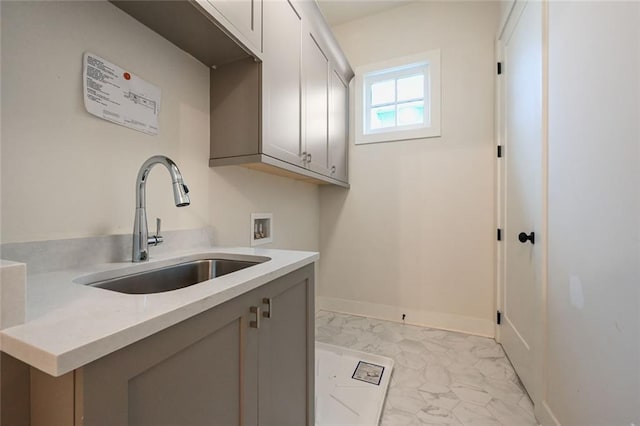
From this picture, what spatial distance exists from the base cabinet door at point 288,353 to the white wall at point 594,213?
3.21ft

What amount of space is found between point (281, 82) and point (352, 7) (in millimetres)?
1625

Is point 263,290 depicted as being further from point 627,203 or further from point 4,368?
point 627,203

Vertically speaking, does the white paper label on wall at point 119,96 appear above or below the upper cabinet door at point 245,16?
below

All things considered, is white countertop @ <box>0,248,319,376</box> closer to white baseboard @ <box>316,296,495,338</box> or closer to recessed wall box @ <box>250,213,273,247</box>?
recessed wall box @ <box>250,213,273,247</box>

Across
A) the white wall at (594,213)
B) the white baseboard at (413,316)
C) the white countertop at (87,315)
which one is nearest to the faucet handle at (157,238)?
the white countertop at (87,315)

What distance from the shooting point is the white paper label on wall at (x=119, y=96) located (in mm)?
898

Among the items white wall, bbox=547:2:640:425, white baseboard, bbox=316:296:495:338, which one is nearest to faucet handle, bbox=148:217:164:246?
white wall, bbox=547:2:640:425

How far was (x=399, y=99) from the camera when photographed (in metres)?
2.49

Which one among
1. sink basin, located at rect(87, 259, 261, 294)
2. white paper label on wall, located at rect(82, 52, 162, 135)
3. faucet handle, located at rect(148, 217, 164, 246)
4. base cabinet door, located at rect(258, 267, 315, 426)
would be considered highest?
white paper label on wall, located at rect(82, 52, 162, 135)

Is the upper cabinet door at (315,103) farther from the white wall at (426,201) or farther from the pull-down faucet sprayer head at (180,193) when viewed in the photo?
the pull-down faucet sprayer head at (180,193)

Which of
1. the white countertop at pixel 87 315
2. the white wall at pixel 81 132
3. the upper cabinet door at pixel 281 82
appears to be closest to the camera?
the white countertop at pixel 87 315

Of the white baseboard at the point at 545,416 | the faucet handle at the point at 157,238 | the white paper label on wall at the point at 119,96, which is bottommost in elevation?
the white baseboard at the point at 545,416

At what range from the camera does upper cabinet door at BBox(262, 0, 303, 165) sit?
51.1 inches

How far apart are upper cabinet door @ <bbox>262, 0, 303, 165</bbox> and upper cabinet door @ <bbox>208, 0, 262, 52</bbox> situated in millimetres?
55
